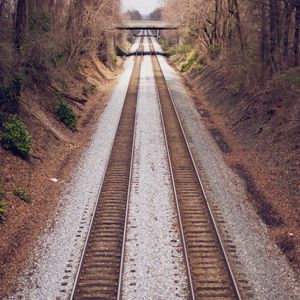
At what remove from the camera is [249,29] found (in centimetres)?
2925

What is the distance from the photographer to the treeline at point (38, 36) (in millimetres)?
19703

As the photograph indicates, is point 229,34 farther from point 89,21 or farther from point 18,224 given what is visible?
point 18,224

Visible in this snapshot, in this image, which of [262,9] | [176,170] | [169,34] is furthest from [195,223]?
[169,34]

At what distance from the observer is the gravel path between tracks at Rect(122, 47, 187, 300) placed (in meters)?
11.0

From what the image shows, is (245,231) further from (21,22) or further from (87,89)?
(87,89)

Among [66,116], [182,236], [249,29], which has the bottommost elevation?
[182,236]

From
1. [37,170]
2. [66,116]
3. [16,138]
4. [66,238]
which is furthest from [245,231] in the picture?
[66,116]

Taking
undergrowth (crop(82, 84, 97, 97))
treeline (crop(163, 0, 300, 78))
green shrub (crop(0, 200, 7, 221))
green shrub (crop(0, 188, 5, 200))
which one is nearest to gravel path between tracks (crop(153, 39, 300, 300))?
treeline (crop(163, 0, 300, 78))

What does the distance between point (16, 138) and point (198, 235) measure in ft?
30.9

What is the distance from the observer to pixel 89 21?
118 ft

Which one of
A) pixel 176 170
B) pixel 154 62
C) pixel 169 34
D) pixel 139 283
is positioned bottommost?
pixel 139 283

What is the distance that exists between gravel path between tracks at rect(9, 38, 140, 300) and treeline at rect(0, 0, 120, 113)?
16.7ft

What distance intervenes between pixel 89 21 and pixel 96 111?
33.6ft

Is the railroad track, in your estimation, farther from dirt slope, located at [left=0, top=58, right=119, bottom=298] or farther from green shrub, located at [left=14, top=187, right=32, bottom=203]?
green shrub, located at [left=14, top=187, right=32, bottom=203]
